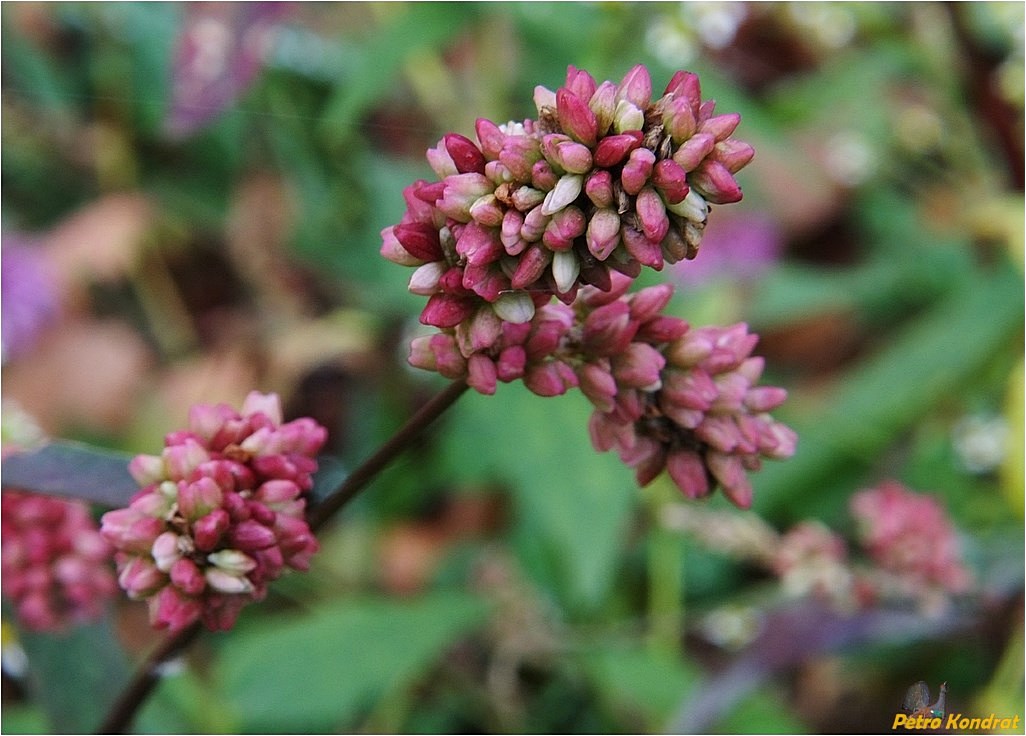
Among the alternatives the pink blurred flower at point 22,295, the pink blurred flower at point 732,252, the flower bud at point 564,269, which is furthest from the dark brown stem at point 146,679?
the pink blurred flower at point 732,252

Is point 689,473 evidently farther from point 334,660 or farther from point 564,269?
point 334,660

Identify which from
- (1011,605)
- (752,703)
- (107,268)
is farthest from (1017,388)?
(107,268)

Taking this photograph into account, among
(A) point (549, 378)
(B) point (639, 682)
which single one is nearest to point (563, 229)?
(A) point (549, 378)

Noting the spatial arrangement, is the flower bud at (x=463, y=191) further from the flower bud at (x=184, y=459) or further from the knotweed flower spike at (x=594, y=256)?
the flower bud at (x=184, y=459)

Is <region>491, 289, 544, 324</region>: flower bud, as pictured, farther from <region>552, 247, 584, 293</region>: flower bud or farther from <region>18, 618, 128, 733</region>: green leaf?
<region>18, 618, 128, 733</region>: green leaf

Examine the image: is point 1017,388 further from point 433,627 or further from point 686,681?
point 433,627
